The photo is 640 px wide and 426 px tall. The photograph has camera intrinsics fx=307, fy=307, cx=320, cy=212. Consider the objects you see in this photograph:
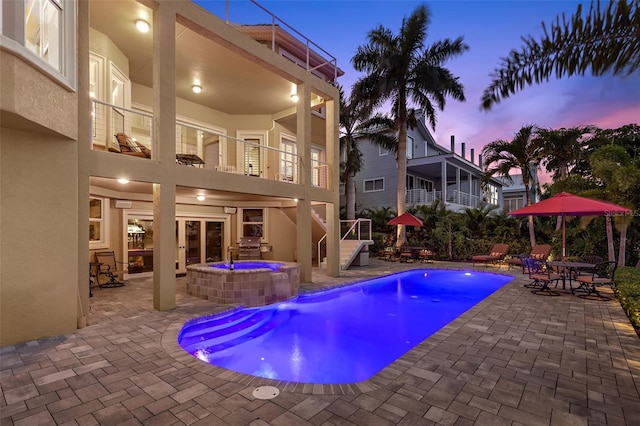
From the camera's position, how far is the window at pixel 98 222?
10445mm

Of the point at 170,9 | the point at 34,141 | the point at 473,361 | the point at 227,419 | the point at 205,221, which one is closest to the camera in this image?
the point at 227,419

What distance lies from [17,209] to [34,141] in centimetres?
121

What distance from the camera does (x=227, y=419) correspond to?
9.95 ft

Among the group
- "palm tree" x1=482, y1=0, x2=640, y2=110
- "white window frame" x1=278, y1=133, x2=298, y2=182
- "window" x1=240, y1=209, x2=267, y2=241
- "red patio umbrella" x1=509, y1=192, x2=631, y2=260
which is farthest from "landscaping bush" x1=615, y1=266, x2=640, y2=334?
"window" x1=240, y1=209, x2=267, y2=241

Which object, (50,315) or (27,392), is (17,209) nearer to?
(50,315)

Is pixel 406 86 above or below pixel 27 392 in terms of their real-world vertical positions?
above

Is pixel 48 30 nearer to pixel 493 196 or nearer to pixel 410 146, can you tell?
pixel 410 146

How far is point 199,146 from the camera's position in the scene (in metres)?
13.5

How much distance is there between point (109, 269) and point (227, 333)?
6359 mm

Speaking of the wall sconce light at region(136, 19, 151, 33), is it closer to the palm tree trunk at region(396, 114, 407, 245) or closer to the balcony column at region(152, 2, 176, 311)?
the balcony column at region(152, 2, 176, 311)

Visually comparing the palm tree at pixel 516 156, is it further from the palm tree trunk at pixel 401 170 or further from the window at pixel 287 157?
the window at pixel 287 157

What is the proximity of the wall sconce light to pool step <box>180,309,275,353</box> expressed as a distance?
7894mm

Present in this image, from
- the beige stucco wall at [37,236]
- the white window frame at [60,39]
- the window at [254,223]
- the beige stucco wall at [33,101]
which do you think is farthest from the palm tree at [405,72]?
the beige stucco wall at [37,236]

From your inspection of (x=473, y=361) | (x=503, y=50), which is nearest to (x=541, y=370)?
(x=473, y=361)
